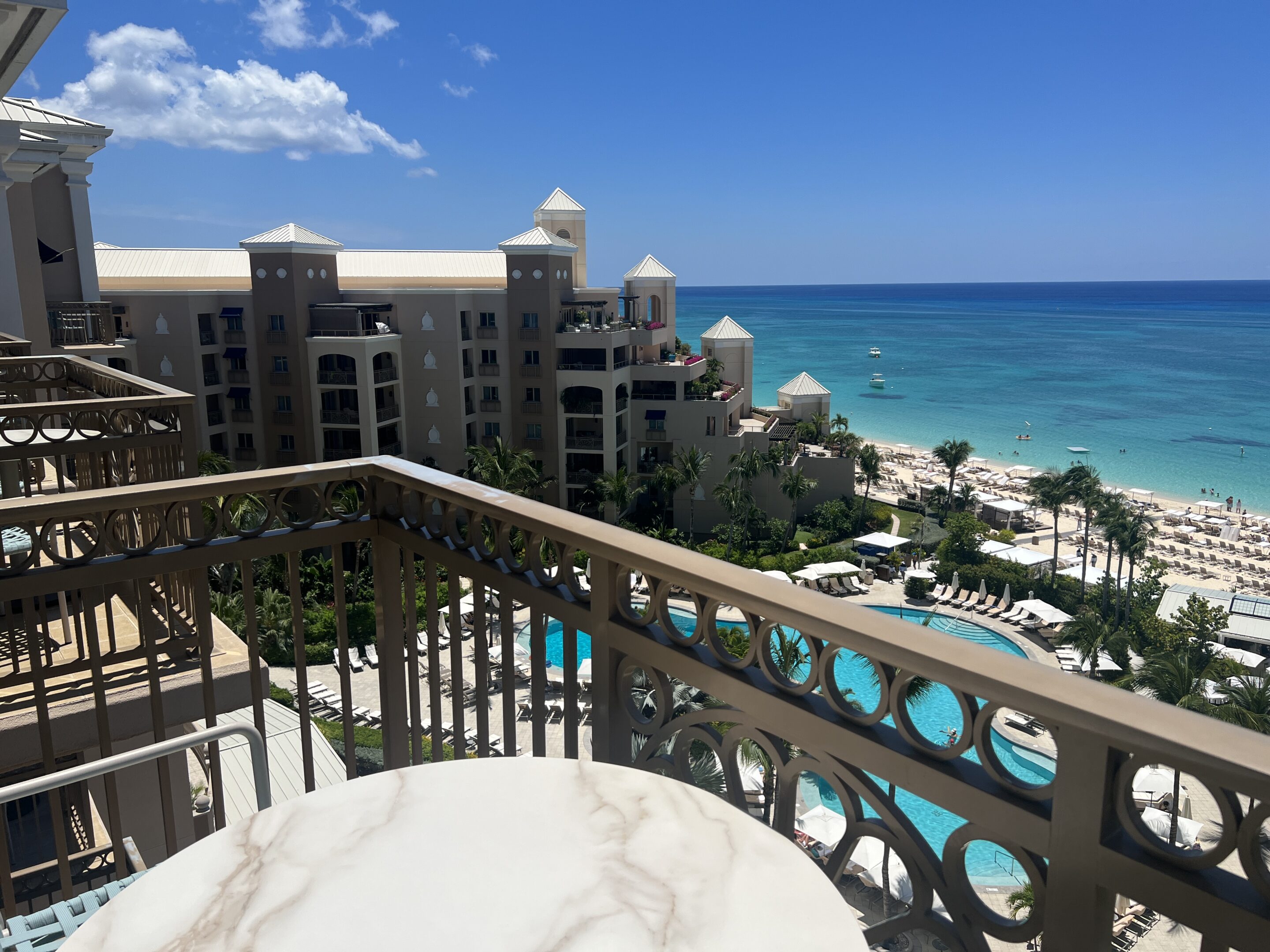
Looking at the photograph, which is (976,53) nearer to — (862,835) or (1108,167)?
(1108,167)

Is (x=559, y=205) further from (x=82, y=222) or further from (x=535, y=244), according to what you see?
(x=82, y=222)

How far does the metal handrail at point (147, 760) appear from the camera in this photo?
5.28ft

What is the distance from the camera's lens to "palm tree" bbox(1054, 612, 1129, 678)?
19766 millimetres

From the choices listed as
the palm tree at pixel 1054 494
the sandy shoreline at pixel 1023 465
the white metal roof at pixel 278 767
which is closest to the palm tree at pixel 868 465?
the palm tree at pixel 1054 494

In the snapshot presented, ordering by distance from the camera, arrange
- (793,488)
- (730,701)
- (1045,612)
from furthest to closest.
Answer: (793,488) → (1045,612) → (730,701)

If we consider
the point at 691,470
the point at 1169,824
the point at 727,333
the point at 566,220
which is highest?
the point at 566,220

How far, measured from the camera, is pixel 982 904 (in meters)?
1.24

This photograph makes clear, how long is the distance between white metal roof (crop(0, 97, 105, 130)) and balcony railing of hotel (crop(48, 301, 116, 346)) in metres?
3.07

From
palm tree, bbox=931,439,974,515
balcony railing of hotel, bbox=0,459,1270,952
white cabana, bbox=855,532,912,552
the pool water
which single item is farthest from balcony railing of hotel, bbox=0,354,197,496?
palm tree, bbox=931,439,974,515

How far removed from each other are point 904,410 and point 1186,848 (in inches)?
2690

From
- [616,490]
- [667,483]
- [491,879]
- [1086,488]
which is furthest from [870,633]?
[1086,488]

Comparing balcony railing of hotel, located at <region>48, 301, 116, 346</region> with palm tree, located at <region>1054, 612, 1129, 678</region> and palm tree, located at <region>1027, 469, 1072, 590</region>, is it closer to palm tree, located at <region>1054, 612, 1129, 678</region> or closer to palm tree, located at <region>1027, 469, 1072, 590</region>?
palm tree, located at <region>1054, 612, 1129, 678</region>

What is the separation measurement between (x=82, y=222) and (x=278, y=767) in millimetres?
11599

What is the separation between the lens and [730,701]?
157 centimetres
